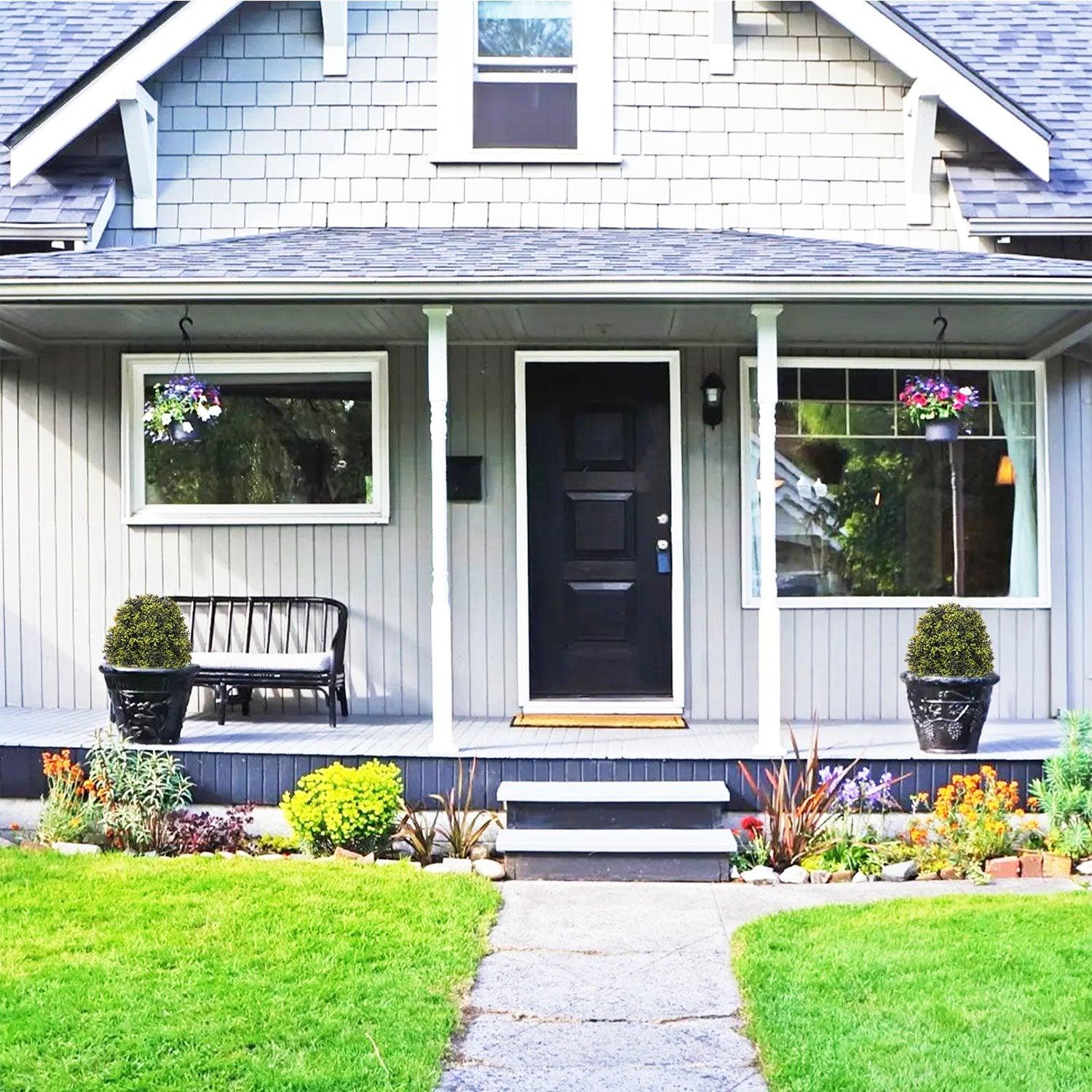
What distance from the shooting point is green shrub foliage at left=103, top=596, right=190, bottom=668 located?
6707mm

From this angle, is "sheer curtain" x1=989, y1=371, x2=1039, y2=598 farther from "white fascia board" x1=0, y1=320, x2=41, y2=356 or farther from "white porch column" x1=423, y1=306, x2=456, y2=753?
"white fascia board" x1=0, y1=320, x2=41, y2=356

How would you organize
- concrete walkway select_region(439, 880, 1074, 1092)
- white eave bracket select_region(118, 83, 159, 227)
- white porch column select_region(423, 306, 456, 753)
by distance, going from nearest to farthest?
1. concrete walkway select_region(439, 880, 1074, 1092)
2. white porch column select_region(423, 306, 456, 753)
3. white eave bracket select_region(118, 83, 159, 227)

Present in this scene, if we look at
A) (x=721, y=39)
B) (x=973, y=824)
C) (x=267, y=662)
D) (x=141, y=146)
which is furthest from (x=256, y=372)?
(x=973, y=824)

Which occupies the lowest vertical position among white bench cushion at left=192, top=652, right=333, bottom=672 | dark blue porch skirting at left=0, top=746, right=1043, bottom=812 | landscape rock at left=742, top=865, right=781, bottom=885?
landscape rock at left=742, top=865, right=781, bottom=885

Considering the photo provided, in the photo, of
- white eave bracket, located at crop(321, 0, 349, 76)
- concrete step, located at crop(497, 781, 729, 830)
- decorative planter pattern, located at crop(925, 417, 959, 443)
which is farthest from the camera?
white eave bracket, located at crop(321, 0, 349, 76)

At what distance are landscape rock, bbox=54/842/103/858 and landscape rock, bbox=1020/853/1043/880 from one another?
413cm

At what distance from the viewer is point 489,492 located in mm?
8070

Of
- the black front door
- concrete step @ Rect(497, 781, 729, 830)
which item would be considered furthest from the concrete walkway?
the black front door

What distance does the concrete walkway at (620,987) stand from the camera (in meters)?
3.59

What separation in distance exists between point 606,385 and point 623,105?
5.95ft

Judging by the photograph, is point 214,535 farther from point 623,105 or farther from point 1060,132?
point 1060,132

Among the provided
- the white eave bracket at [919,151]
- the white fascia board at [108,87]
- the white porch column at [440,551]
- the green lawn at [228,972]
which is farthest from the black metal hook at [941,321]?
the white fascia board at [108,87]

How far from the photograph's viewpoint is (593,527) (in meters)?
8.05

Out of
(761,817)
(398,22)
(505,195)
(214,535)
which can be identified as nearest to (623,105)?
(505,195)
